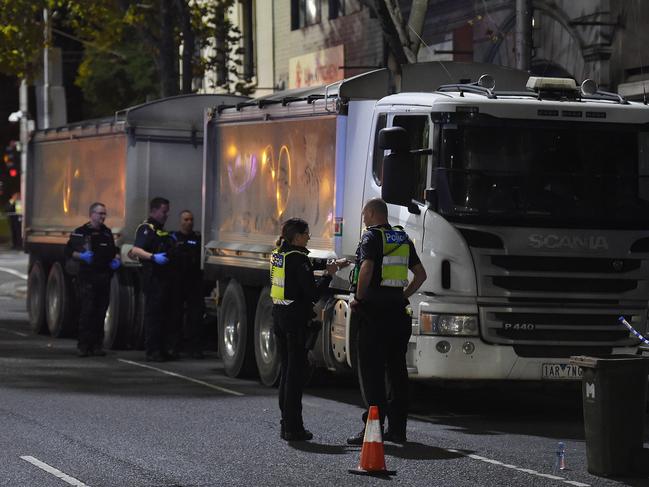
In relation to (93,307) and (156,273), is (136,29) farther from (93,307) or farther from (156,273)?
(156,273)

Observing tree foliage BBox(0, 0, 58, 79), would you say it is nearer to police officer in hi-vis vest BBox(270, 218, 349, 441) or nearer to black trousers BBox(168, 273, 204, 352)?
black trousers BBox(168, 273, 204, 352)

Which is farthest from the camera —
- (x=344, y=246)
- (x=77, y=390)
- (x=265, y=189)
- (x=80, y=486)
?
(x=265, y=189)

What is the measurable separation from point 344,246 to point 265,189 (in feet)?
7.55

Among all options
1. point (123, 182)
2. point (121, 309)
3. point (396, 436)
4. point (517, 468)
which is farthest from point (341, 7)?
point (517, 468)

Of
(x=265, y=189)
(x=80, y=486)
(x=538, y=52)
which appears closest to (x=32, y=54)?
(x=538, y=52)

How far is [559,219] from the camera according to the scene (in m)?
13.3

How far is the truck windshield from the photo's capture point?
13.2 m

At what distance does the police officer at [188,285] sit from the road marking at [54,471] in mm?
8147

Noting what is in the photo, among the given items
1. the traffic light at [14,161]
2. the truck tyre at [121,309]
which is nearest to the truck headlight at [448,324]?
the truck tyre at [121,309]

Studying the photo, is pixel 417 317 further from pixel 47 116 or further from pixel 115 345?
pixel 47 116

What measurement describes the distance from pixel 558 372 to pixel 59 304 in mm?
10703

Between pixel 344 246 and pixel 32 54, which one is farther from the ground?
pixel 32 54

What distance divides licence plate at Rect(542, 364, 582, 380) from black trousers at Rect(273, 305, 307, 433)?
86.9 inches

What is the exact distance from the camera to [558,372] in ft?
44.0
